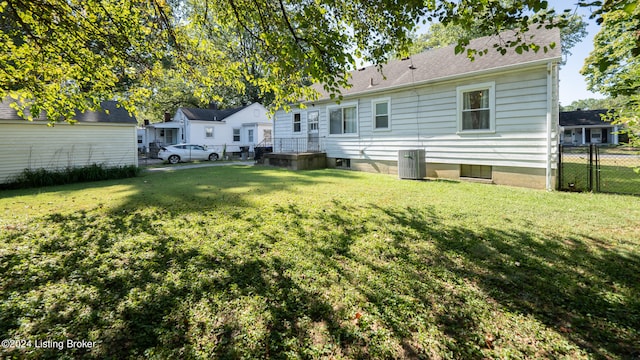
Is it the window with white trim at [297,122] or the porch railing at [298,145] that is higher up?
the window with white trim at [297,122]

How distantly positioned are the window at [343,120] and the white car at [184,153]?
12705 mm

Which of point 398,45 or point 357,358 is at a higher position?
point 398,45

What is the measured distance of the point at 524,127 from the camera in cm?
846

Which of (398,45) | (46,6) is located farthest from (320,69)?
(46,6)

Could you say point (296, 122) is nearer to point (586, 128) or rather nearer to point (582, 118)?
point (586, 128)

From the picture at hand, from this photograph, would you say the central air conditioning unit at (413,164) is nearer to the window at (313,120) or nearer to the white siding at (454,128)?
the white siding at (454,128)

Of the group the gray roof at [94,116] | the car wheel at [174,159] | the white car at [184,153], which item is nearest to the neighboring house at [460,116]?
the gray roof at [94,116]

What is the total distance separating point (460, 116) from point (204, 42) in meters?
8.09

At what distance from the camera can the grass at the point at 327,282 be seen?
2.30 meters

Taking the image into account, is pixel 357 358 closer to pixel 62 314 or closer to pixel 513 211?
pixel 62 314

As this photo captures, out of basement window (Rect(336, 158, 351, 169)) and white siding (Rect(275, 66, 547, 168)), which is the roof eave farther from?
basement window (Rect(336, 158, 351, 169))

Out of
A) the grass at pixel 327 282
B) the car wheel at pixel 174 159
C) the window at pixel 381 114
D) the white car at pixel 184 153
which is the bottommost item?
the grass at pixel 327 282

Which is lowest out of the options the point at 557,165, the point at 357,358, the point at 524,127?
the point at 357,358

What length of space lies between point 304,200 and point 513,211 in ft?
14.3
